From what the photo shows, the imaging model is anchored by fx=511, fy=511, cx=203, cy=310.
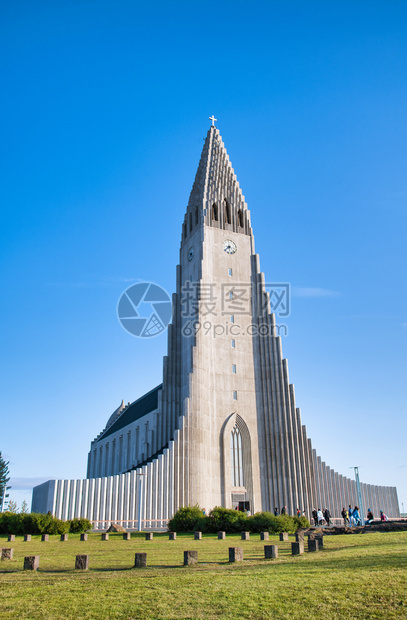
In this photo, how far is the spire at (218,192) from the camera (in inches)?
2165

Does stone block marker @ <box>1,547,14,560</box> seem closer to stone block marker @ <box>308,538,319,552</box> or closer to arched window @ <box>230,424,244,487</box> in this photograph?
stone block marker @ <box>308,538,319,552</box>

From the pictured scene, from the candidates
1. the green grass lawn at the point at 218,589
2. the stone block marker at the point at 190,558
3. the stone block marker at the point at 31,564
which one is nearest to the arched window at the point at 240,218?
the green grass lawn at the point at 218,589

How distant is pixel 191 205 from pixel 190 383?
2278 cm

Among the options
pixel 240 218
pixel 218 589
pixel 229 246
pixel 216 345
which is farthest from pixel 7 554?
pixel 240 218

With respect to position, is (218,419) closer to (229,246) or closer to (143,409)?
(143,409)

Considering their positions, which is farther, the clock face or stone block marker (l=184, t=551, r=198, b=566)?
the clock face

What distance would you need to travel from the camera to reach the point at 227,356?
48750 mm

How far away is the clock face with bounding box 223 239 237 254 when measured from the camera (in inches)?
2112

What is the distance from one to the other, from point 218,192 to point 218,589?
49897mm

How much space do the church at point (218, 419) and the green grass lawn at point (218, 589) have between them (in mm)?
27312

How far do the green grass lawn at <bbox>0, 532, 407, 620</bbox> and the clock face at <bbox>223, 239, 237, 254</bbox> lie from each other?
41543 millimetres

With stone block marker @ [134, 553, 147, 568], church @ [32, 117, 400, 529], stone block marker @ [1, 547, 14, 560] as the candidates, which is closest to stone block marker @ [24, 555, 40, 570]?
stone block marker @ [134, 553, 147, 568]

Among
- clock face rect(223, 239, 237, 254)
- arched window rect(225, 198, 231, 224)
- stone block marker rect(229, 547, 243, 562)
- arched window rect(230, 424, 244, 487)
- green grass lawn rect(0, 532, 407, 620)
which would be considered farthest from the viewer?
arched window rect(225, 198, 231, 224)

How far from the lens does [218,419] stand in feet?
152
